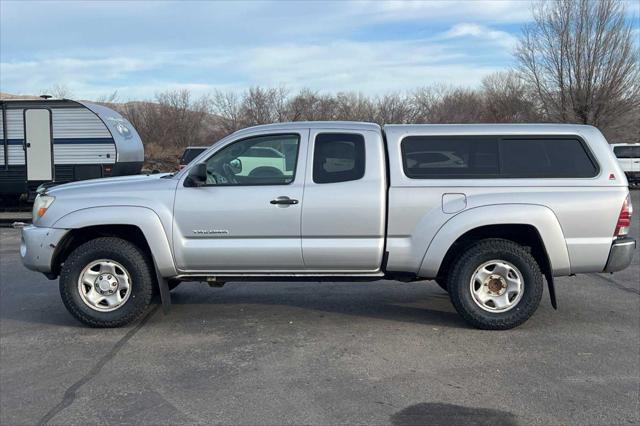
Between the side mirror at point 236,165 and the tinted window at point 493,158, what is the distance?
5.32 feet

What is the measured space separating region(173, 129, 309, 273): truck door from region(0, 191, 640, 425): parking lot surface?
2.35ft

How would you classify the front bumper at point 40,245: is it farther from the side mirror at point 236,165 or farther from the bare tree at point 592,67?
the bare tree at point 592,67

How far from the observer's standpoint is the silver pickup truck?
5715 millimetres

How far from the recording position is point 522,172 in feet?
19.1

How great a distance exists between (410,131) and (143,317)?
3400mm

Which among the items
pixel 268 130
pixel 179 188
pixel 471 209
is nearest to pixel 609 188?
pixel 471 209

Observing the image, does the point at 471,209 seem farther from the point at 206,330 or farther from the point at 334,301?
the point at 206,330

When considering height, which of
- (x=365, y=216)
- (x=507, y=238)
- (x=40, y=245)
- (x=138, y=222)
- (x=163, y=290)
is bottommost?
(x=163, y=290)

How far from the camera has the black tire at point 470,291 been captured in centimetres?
577

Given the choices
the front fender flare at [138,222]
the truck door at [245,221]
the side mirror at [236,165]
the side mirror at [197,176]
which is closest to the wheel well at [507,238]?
the truck door at [245,221]

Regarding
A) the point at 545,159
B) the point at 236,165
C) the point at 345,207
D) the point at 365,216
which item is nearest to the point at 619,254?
the point at 545,159

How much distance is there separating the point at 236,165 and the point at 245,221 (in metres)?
0.63

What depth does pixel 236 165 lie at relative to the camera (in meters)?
6.05

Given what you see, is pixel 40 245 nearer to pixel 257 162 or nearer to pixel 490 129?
pixel 257 162
